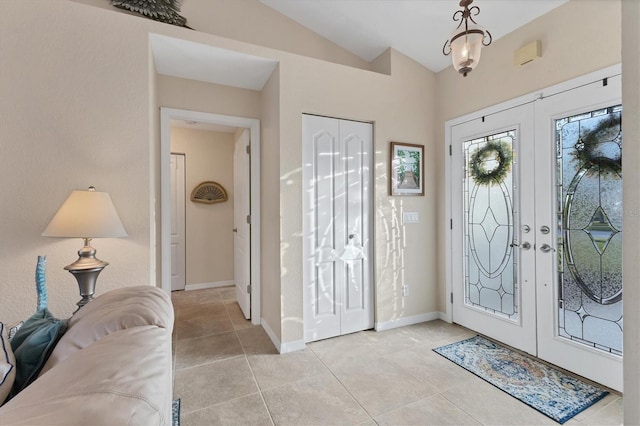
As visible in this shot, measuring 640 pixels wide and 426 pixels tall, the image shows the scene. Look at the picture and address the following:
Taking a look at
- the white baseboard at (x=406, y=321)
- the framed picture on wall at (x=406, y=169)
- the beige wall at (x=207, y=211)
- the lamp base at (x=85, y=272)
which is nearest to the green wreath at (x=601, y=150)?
the framed picture on wall at (x=406, y=169)

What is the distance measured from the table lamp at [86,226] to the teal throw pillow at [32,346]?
2.09ft

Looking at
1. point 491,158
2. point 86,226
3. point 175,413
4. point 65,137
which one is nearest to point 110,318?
point 86,226

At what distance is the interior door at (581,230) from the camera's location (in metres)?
1.99

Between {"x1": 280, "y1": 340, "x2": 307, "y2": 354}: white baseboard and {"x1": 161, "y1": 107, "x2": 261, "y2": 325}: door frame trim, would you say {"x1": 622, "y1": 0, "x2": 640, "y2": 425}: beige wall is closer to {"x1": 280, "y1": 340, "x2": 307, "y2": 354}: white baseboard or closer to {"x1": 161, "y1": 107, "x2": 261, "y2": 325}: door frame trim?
{"x1": 280, "y1": 340, "x2": 307, "y2": 354}: white baseboard

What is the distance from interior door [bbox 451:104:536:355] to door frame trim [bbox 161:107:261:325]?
2087 millimetres

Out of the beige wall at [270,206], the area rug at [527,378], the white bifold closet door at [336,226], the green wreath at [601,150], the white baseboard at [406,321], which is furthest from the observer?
the white baseboard at [406,321]

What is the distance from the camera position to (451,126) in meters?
3.15

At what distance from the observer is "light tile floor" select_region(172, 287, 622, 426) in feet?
5.81

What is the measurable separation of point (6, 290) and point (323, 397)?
6.85 ft

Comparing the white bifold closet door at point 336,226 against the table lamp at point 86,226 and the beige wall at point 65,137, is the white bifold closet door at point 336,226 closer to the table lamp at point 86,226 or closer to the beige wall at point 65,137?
the beige wall at point 65,137

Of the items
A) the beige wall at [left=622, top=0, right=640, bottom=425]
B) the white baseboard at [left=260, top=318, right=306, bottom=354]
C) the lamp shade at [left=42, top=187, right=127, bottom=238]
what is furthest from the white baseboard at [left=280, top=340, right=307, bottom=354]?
the beige wall at [left=622, top=0, right=640, bottom=425]

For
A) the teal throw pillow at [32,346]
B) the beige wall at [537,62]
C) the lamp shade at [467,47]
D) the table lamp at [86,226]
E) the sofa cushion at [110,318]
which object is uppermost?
the beige wall at [537,62]

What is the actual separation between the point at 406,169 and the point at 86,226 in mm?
2746

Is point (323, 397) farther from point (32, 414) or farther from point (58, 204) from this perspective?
point (58, 204)
